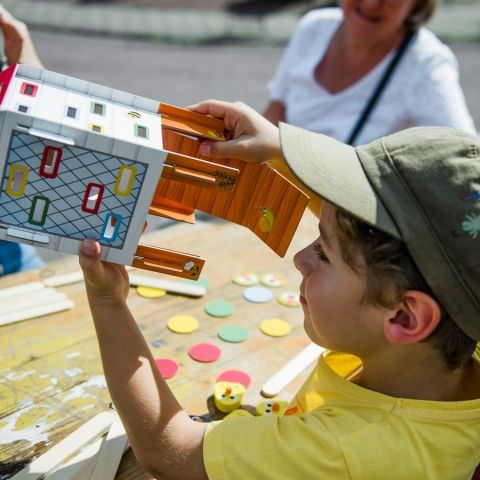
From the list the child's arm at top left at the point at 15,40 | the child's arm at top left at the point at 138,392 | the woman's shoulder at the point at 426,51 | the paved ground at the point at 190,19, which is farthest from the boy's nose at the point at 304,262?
the paved ground at the point at 190,19

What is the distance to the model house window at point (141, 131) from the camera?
87 centimetres

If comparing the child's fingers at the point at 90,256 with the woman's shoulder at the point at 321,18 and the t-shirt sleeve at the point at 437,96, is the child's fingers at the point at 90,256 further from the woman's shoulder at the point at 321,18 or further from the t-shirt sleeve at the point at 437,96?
the woman's shoulder at the point at 321,18

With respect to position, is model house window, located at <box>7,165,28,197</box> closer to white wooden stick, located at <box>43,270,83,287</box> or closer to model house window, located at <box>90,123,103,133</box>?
model house window, located at <box>90,123,103,133</box>

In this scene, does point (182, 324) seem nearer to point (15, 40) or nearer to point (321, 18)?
point (15, 40)

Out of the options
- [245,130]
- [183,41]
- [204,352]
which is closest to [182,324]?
[204,352]

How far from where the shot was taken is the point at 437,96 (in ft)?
7.32

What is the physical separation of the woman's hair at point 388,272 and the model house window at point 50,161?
0.39 metres

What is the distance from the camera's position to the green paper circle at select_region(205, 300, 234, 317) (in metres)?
1.45

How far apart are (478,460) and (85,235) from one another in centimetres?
63

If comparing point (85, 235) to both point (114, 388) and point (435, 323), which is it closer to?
point (114, 388)

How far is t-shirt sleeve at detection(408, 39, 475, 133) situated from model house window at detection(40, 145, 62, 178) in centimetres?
165

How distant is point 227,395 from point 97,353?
27cm

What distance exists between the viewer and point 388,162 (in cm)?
92

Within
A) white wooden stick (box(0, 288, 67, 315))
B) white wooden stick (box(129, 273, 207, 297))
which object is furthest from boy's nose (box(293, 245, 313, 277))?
white wooden stick (box(0, 288, 67, 315))
